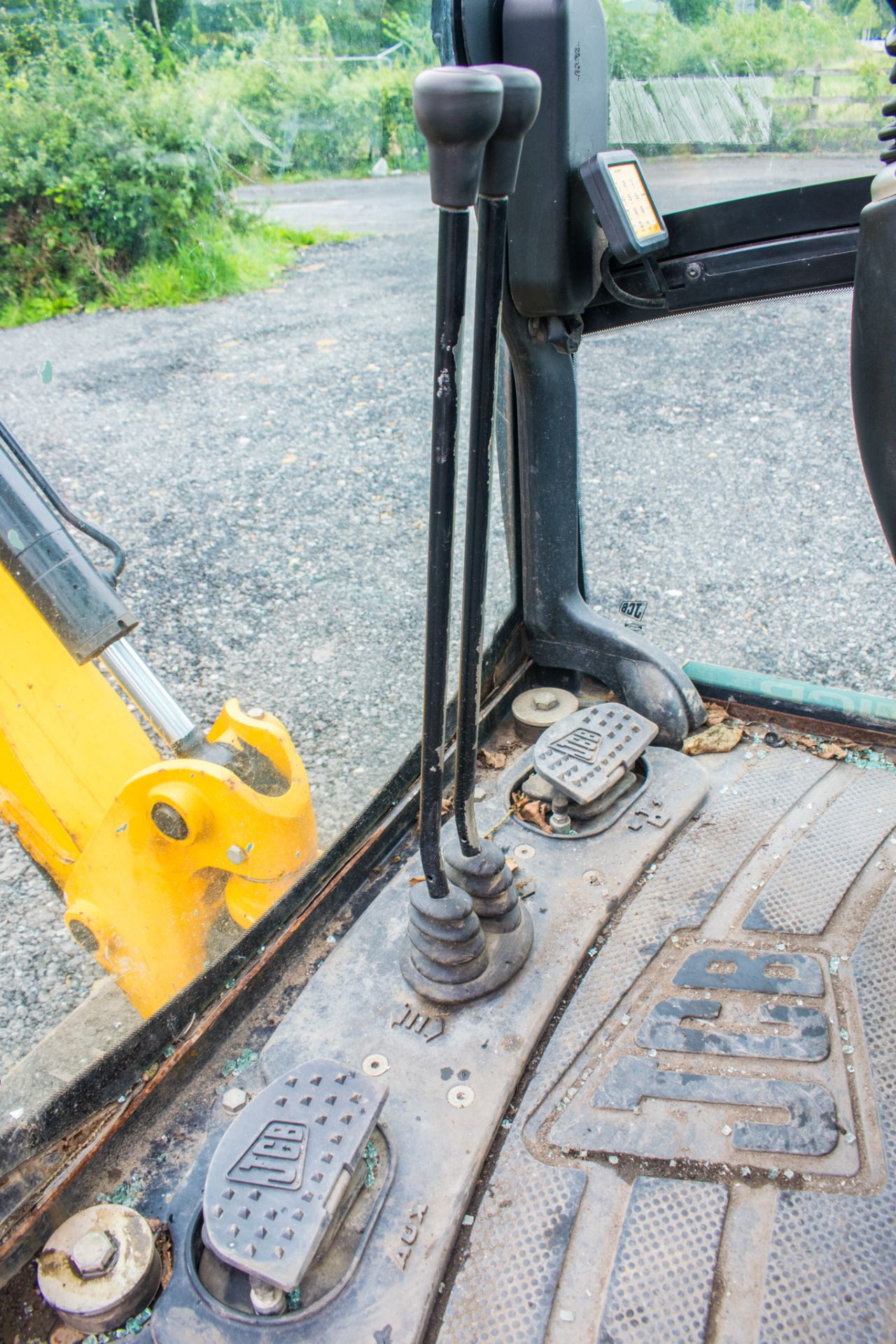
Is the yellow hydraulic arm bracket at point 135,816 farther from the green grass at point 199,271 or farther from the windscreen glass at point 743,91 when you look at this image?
the green grass at point 199,271

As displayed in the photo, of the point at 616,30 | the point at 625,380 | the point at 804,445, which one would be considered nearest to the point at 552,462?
the point at 616,30

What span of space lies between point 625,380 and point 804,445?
0.80 meters

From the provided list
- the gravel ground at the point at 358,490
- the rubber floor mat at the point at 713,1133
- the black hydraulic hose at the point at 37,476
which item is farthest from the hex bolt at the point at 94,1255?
the gravel ground at the point at 358,490

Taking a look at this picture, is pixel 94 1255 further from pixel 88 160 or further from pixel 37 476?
pixel 88 160

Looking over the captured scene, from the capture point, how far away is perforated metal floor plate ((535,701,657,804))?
53.5 inches

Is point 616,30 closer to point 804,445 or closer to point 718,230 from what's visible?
point 718,230

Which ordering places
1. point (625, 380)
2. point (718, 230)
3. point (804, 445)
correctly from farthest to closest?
point (625, 380), point (804, 445), point (718, 230)

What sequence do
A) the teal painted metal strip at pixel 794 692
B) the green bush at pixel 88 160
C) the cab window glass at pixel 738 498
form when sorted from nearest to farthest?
the green bush at pixel 88 160, the teal painted metal strip at pixel 794 692, the cab window glass at pixel 738 498

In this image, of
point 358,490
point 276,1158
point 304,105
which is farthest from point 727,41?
point 358,490

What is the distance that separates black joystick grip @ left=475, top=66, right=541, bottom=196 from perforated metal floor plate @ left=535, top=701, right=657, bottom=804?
2.73 ft

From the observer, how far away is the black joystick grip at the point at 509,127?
26.2 inches

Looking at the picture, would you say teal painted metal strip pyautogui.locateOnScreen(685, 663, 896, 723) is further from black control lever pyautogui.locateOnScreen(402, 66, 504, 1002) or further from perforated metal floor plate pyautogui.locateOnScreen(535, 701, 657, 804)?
black control lever pyautogui.locateOnScreen(402, 66, 504, 1002)

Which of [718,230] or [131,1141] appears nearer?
[131,1141]

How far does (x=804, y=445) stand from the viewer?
128 inches
